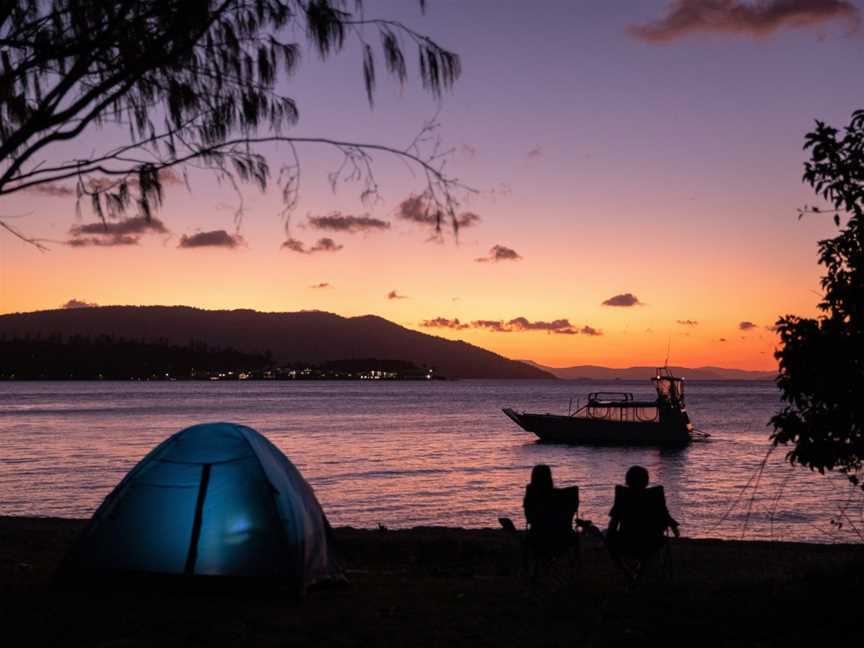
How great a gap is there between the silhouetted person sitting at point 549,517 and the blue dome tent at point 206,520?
6.47 feet

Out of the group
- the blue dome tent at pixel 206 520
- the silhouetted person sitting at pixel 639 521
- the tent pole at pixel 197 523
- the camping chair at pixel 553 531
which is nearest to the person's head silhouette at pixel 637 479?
the silhouetted person sitting at pixel 639 521

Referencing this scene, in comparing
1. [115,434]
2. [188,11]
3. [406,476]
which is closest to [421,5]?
[188,11]

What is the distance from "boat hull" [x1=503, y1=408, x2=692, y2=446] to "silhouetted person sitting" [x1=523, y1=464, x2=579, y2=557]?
1560 inches

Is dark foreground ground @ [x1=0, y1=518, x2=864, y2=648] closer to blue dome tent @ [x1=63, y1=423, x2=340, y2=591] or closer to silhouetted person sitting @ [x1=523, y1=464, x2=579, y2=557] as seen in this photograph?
blue dome tent @ [x1=63, y1=423, x2=340, y2=591]

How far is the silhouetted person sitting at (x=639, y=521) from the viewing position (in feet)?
26.8

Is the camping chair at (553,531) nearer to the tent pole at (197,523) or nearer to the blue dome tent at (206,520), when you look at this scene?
the blue dome tent at (206,520)

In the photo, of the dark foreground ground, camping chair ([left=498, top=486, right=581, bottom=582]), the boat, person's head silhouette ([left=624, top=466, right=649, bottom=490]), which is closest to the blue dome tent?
the dark foreground ground

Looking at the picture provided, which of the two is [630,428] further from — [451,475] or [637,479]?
[637,479]

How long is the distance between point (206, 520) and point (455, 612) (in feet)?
7.41

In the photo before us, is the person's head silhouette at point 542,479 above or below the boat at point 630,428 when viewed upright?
above

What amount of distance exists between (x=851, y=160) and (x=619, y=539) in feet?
12.2

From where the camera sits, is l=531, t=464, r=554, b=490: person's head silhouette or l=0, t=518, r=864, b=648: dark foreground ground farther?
l=531, t=464, r=554, b=490: person's head silhouette

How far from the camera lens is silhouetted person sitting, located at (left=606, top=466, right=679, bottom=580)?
817 centimetres

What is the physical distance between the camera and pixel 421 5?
18.6ft
